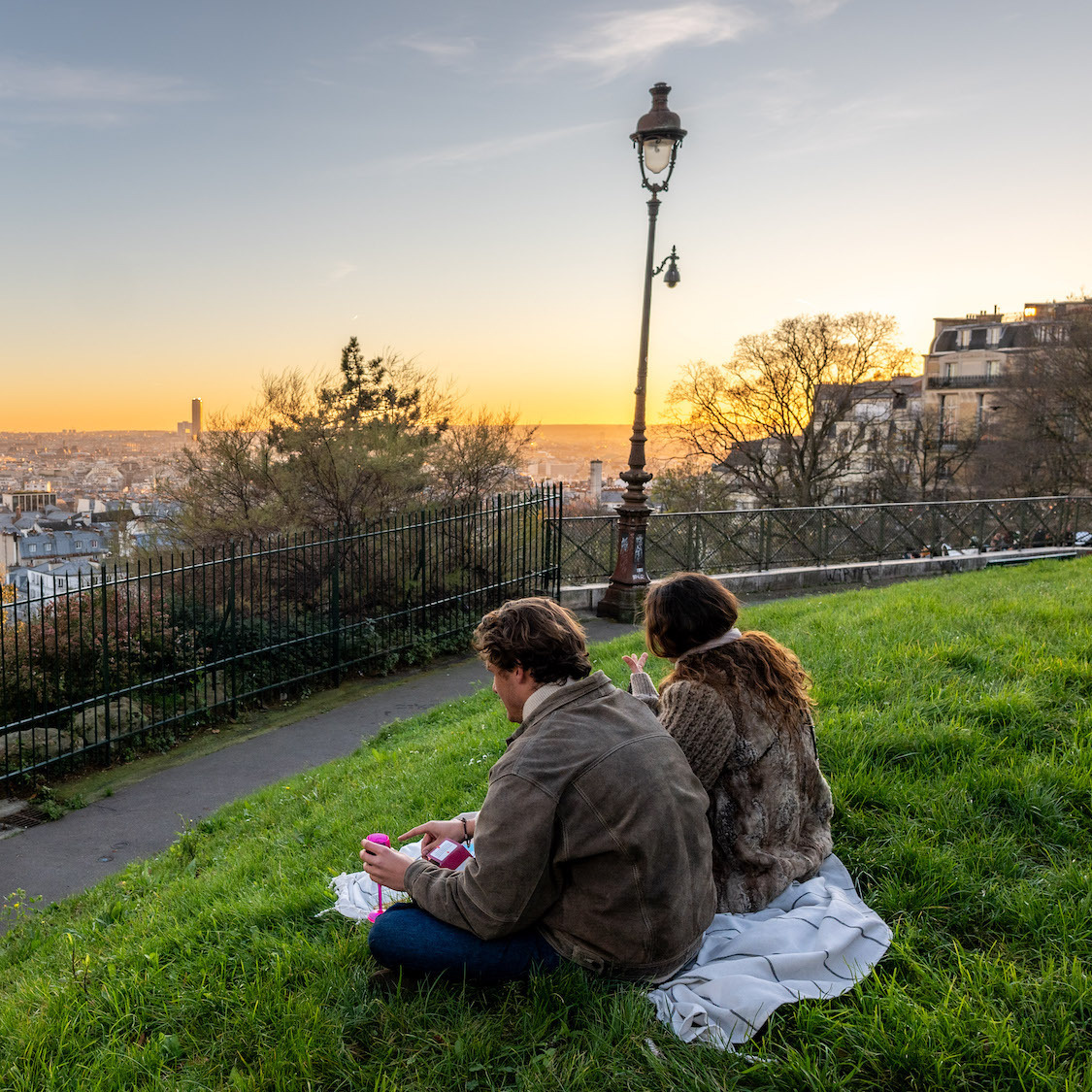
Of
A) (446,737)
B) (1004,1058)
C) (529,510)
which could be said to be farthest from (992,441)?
(1004,1058)

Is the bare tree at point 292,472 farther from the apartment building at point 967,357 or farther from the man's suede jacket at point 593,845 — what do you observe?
the apartment building at point 967,357

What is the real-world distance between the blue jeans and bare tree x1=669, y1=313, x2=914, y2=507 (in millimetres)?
31816

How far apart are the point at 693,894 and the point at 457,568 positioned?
8990mm

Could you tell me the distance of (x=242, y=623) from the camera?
895 cm

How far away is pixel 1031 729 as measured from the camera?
14.1 feet

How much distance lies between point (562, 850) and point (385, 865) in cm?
69

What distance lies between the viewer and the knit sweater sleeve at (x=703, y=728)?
283 cm

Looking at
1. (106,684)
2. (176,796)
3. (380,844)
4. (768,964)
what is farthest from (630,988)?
(106,684)

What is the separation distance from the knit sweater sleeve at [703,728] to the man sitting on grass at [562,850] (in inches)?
8.8

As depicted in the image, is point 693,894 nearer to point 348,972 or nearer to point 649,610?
point 649,610

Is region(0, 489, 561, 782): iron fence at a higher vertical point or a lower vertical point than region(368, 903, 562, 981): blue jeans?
lower

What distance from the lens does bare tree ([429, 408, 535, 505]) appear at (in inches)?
529

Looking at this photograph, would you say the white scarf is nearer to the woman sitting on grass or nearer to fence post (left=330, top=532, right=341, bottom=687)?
the woman sitting on grass

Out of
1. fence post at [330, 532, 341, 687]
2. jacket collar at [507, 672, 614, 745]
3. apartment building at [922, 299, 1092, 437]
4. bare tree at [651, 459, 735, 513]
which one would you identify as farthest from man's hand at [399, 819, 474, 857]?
apartment building at [922, 299, 1092, 437]
